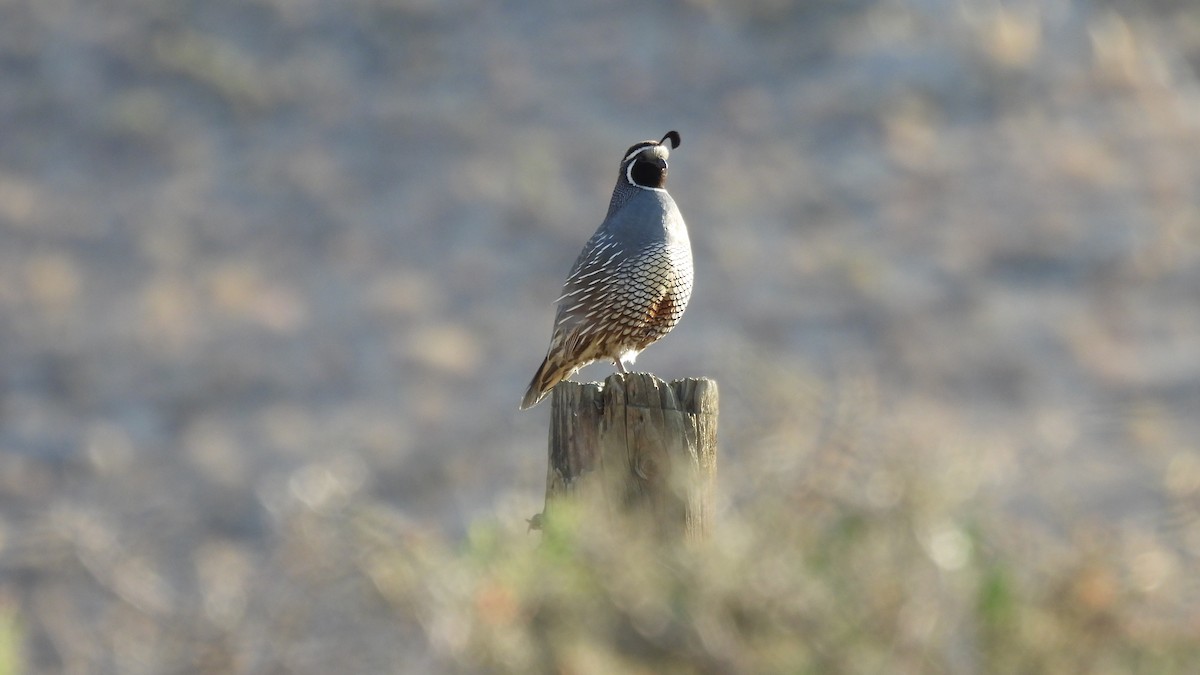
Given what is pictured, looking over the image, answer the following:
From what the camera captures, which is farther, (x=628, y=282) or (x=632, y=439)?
(x=628, y=282)

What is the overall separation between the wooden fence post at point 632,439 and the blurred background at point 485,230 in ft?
23.5

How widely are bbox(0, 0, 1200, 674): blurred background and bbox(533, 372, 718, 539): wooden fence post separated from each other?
7.17 meters

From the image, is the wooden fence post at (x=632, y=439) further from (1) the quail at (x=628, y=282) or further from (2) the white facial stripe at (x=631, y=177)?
(2) the white facial stripe at (x=631, y=177)

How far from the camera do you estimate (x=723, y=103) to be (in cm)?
2014

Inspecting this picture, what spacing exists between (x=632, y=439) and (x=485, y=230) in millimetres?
14149

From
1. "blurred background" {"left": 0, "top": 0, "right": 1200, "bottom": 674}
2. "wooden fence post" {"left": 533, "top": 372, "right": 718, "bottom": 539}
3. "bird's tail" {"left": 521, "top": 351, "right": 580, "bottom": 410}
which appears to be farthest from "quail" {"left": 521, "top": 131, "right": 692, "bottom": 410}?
"blurred background" {"left": 0, "top": 0, "right": 1200, "bottom": 674}

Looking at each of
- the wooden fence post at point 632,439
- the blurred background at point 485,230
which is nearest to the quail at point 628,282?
the wooden fence post at point 632,439

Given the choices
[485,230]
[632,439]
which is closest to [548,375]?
[632,439]

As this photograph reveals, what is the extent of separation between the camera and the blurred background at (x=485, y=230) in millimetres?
15016

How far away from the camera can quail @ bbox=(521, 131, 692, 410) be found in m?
6.76

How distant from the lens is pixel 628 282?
22.0 ft

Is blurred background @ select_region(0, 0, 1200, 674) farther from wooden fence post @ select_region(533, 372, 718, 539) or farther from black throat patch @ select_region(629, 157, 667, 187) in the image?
wooden fence post @ select_region(533, 372, 718, 539)

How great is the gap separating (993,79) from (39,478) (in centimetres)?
1183

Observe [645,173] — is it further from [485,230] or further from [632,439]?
[485,230]
